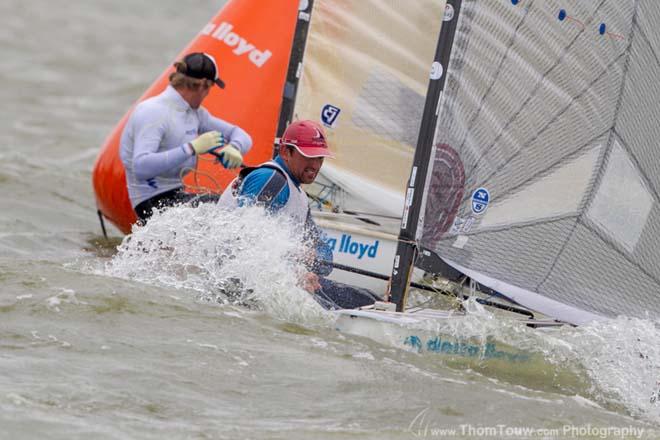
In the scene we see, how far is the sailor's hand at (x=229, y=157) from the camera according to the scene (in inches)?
249

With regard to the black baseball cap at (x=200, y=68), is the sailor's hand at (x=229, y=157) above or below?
below

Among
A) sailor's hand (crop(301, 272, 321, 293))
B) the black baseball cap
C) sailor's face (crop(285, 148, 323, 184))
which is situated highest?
the black baseball cap

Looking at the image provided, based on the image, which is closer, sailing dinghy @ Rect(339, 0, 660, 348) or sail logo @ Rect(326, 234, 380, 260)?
sailing dinghy @ Rect(339, 0, 660, 348)

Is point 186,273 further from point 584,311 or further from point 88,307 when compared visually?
point 584,311

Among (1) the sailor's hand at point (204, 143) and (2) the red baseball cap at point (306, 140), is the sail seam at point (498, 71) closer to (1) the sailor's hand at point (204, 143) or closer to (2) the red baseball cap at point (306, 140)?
(2) the red baseball cap at point (306, 140)

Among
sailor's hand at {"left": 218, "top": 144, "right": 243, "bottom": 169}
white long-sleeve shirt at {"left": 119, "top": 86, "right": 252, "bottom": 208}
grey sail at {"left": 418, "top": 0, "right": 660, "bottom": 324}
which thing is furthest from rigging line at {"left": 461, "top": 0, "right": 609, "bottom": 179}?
white long-sleeve shirt at {"left": 119, "top": 86, "right": 252, "bottom": 208}

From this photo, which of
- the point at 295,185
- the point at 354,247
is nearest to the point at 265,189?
the point at 295,185

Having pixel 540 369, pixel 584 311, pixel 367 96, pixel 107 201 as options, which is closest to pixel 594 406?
pixel 540 369

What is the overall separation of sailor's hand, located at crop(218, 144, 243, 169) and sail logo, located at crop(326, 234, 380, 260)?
630mm

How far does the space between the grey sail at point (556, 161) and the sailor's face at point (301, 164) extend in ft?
1.61

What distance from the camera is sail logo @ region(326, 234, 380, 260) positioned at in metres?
6.42

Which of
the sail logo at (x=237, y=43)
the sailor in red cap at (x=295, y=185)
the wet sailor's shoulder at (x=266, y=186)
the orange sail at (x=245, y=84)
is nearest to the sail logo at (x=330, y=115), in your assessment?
the orange sail at (x=245, y=84)

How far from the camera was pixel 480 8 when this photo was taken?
15.7 feet

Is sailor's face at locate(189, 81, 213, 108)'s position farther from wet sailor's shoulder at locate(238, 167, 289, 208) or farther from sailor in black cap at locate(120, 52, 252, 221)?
wet sailor's shoulder at locate(238, 167, 289, 208)
